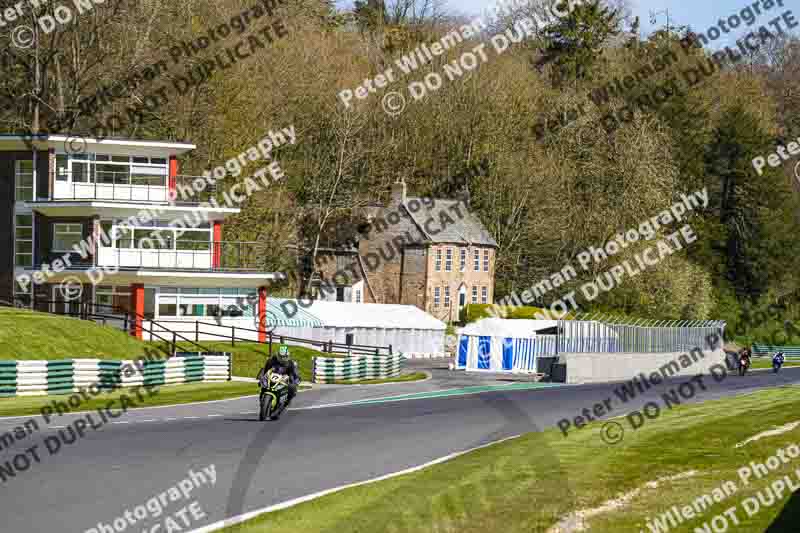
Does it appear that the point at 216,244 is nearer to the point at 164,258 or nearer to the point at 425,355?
the point at 164,258

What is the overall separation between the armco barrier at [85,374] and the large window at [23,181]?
59.3 feet

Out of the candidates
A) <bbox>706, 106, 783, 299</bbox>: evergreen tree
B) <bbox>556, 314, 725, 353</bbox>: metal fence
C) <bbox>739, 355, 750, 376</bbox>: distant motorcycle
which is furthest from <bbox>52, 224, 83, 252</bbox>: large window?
<bbox>706, 106, 783, 299</bbox>: evergreen tree

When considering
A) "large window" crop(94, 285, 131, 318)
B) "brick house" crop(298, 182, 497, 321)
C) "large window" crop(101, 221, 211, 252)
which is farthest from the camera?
"brick house" crop(298, 182, 497, 321)

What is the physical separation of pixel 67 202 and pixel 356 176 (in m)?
34.0

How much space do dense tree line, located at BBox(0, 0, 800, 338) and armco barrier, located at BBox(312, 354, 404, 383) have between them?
2301 centimetres

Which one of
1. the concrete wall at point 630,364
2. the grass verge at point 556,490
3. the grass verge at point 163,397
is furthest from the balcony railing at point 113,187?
the grass verge at point 556,490

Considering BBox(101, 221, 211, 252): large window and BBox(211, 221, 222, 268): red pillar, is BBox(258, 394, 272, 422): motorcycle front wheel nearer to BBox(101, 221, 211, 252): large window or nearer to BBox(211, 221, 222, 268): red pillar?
BBox(101, 221, 211, 252): large window

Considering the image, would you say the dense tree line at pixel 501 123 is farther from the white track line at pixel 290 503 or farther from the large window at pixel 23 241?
the white track line at pixel 290 503

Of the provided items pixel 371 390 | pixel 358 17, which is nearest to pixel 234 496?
pixel 371 390

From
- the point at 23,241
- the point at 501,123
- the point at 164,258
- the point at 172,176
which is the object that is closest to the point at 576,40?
the point at 501,123

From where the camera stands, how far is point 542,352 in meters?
62.4

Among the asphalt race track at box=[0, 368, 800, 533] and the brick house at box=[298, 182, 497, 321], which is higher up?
the brick house at box=[298, 182, 497, 321]

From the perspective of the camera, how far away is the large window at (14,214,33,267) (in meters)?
54.8

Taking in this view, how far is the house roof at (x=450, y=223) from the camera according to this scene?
86.1 m
